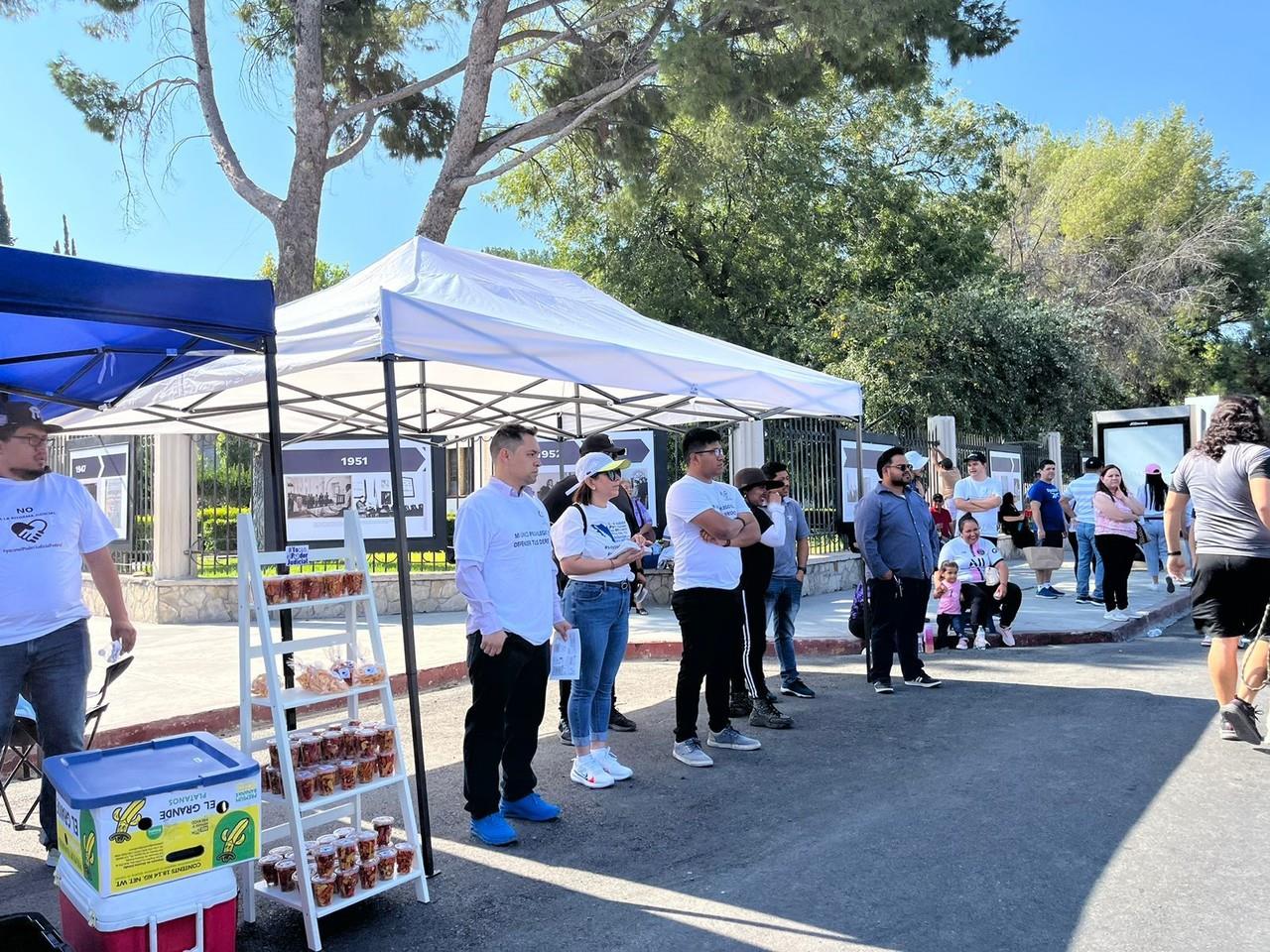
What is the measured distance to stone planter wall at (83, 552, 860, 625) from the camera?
1188cm

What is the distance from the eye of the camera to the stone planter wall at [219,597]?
11.9 meters

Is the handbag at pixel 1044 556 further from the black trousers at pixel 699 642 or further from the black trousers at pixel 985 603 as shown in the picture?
the black trousers at pixel 699 642

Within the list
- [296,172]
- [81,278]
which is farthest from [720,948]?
[296,172]

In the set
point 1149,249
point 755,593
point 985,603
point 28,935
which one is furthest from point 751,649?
point 1149,249

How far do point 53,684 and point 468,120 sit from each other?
1139 centimetres

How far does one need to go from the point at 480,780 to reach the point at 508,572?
38.9 inches

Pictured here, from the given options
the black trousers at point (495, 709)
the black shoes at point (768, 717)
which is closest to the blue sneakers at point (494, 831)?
the black trousers at point (495, 709)

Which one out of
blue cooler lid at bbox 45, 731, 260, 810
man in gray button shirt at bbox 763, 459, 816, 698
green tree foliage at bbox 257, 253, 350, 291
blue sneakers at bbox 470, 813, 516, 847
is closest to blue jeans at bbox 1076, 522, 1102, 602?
man in gray button shirt at bbox 763, 459, 816, 698

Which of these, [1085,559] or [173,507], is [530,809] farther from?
[1085,559]

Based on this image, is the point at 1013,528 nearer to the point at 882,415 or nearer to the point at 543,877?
the point at 882,415

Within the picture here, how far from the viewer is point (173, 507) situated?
1204 centimetres

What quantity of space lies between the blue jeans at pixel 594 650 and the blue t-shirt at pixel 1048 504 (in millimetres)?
8528

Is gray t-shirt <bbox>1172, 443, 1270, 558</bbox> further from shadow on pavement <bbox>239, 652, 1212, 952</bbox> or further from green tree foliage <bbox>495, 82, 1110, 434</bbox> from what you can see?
green tree foliage <bbox>495, 82, 1110, 434</bbox>

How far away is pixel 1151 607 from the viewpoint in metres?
11.2
